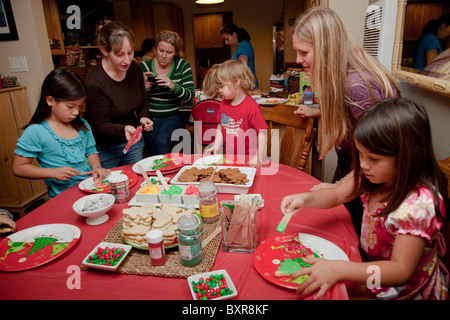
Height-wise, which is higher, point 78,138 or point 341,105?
point 341,105

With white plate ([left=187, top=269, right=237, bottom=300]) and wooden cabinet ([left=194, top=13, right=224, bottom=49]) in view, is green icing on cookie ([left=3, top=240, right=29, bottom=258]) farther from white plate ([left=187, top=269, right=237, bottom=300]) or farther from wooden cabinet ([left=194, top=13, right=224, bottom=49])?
wooden cabinet ([left=194, top=13, right=224, bottom=49])

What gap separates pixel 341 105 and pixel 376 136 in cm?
52

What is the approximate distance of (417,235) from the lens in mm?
937

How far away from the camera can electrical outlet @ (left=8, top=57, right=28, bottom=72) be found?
3.18m

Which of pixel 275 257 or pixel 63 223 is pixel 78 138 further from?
pixel 275 257

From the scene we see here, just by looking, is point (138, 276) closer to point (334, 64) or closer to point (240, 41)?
point (334, 64)

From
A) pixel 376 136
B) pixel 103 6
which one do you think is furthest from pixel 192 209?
pixel 103 6

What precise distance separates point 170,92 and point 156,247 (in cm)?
212

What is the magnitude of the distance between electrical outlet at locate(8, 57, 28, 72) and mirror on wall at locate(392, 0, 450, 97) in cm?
330

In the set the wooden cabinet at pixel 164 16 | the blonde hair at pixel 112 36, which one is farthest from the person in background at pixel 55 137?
the wooden cabinet at pixel 164 16

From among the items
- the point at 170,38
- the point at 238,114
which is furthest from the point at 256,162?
the point at 170,38

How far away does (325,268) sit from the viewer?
908mm

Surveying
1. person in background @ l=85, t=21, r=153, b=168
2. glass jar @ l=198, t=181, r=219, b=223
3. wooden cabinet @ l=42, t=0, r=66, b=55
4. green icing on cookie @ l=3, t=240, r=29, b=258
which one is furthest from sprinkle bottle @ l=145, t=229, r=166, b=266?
wooden cabinet @ l=42, t=0, r=66, b=55

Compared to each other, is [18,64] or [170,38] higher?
[170,38]
